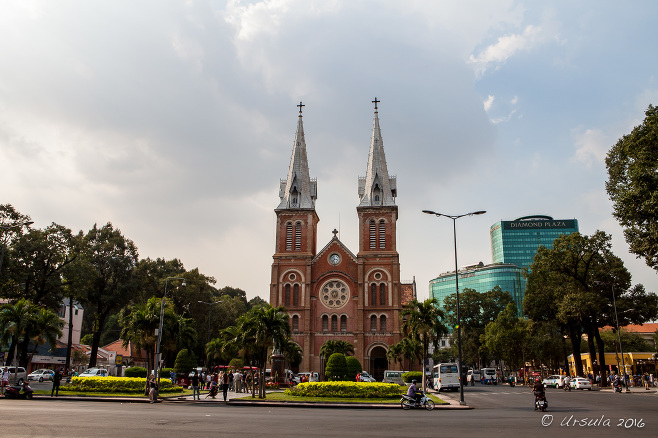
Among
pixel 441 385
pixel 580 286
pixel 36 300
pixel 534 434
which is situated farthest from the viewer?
pixel 580 286

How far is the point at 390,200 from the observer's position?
66.2 m

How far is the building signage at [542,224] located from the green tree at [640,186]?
132 metres

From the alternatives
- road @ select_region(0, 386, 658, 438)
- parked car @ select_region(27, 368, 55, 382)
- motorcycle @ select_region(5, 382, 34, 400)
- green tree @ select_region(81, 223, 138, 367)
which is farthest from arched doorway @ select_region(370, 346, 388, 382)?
road @ select_region(0, 386, 658, 438)

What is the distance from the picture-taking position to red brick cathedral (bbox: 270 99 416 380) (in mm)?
59781

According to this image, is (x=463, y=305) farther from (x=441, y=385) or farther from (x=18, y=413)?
(x=18, y=413)

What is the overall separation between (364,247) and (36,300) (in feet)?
119

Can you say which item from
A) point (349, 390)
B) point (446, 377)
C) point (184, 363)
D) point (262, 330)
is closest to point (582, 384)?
point (446, 377)

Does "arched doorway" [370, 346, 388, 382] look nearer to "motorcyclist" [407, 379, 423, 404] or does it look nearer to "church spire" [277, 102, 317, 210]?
"church spire" [277, 102, 317, 210]

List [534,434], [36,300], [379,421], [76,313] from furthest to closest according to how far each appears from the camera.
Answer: [76,313]
[36,300]
[379,421]
[534,434]

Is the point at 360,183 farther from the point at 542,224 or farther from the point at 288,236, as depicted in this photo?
the point at 542,224

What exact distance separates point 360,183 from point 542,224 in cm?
10723

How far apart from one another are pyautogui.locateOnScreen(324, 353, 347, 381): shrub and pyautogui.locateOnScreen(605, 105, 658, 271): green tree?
72.0 feet

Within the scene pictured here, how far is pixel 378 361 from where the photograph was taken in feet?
197

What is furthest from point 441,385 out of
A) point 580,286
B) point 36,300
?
point 36,300
